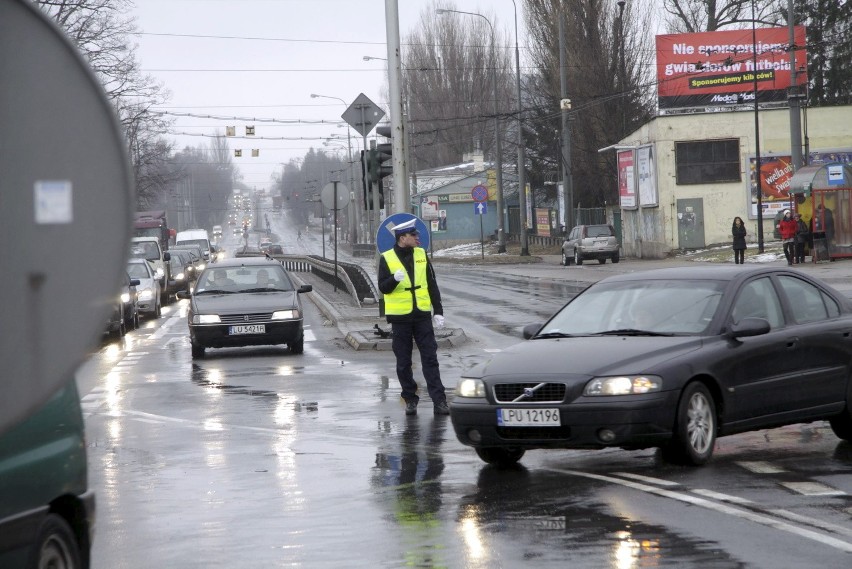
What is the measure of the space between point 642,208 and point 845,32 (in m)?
23.4

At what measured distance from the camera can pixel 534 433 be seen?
28.9 ft

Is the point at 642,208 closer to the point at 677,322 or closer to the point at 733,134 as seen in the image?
the point at 733,134

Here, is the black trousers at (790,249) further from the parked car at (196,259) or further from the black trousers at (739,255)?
the parked car at (196,259)

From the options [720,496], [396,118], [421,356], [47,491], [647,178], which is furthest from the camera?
[647,178]

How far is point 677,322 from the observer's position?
31.3ft

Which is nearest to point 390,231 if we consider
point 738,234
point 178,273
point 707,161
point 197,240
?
point 738,234

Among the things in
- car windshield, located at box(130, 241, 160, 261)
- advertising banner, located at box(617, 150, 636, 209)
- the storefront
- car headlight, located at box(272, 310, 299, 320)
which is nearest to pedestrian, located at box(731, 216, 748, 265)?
the storefront

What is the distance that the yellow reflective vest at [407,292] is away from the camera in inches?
505

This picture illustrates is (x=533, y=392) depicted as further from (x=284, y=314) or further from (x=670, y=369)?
(x=284, y=314)

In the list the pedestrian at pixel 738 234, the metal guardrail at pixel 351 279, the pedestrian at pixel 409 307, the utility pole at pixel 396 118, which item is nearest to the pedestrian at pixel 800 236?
the pedestrian at pixel 738 234

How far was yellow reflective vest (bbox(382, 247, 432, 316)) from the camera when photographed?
42.1ft

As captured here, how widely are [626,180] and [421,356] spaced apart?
49783 millimetres

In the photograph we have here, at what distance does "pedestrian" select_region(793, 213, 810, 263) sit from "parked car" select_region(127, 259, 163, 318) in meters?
18.8

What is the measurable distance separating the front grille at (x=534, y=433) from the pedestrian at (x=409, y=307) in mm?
3661
